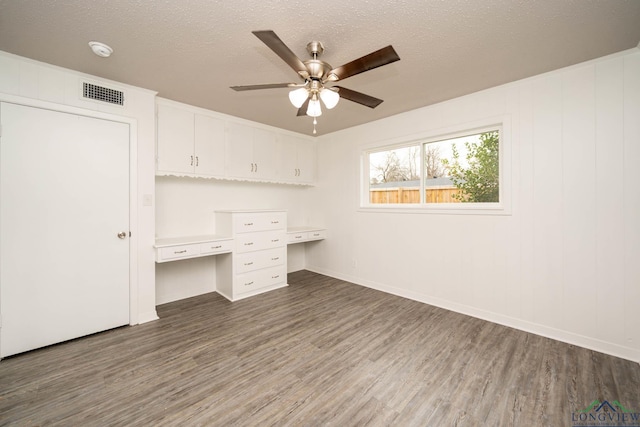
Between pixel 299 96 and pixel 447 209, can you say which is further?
pixel 447 209

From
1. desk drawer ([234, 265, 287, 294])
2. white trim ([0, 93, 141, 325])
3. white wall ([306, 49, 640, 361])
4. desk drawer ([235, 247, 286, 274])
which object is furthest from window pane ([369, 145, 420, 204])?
white trim ([0, 93, 141, 325])

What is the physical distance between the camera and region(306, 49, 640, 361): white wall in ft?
6.93

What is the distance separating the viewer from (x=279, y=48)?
150 cm

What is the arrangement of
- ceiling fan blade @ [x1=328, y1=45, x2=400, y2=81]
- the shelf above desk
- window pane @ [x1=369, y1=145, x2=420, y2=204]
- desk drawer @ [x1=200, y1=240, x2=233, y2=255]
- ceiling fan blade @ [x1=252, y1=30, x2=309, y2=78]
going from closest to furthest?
ceiling fan blade @ [x1=252, y1=30, x2=309, y2=78], ceiling fan blade @ [x1=328, y1=45, x2=400, y2=81], desk drawer @ [x1=200, y1=240, x2=233, y2=255], window pane @ [x1=369, y1=145, x2=420, y2=204], the shelf above desk

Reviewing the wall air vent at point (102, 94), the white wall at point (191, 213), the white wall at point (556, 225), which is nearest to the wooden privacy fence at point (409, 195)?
the white wall at point (556, 225)

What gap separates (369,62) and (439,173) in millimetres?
2167

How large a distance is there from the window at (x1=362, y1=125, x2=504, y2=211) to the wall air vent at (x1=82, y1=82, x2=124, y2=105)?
124 inches

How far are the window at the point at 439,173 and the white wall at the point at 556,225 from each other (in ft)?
0.66

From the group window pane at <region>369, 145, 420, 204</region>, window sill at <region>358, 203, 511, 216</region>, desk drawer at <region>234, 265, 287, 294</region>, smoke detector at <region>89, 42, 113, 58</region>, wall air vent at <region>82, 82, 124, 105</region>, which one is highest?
smoke detector at <region>89, 42, 113, 58</region>

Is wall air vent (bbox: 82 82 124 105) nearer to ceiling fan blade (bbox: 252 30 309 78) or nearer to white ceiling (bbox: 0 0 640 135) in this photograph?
white ceiling (bbox: 0 0 640 135)

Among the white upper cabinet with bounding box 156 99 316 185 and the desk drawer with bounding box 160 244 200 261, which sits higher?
the white upper cabinet with bounding box 156 99 316 185

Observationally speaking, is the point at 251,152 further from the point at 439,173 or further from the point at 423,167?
the point at 439,173

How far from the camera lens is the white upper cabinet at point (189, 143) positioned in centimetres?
308

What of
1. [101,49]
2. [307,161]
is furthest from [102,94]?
[307,161]
